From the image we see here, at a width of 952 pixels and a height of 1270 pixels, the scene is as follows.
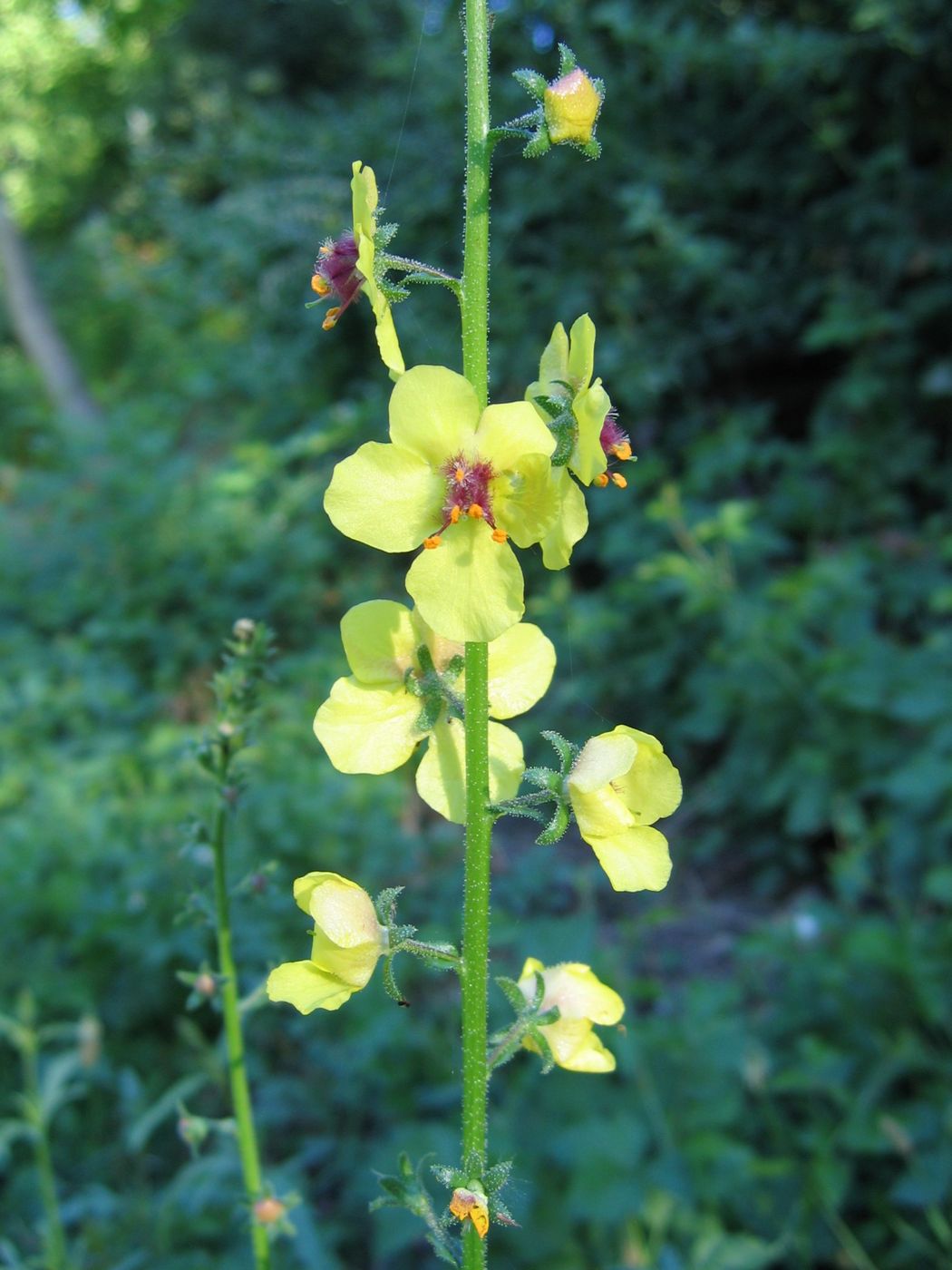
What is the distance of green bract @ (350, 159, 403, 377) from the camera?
1.08 m

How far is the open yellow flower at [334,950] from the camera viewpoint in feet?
3.69

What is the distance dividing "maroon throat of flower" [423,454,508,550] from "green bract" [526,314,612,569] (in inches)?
2.5

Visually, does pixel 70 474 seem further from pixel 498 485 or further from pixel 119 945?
pixel 498 485

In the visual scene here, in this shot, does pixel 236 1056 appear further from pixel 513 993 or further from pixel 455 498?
pixel 455 498

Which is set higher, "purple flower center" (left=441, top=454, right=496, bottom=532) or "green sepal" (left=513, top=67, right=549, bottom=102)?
"green sepal" (left=513, top=67, right=549, bottom=102)

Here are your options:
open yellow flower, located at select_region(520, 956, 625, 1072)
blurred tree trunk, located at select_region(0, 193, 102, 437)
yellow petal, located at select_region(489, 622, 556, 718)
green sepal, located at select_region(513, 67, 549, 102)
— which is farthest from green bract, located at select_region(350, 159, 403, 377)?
blurred tree trunk, located at select_region(0, 193, 102, 437)

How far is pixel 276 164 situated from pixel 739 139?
2.56 metres

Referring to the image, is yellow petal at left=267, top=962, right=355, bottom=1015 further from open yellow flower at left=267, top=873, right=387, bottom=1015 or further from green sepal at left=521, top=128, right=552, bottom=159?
green sepal at left=521, top=128, right=552, bottom=159

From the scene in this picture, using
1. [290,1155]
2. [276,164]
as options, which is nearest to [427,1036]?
[290,1155]

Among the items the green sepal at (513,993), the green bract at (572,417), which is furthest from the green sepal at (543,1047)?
the green bract at (572,417)

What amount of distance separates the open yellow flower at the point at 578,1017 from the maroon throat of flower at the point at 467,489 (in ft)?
1.83

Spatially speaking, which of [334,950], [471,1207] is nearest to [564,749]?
[334,950]

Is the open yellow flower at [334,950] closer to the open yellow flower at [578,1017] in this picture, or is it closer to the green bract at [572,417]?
the open yellow flower at [578,1017]

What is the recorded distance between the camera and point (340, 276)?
121 centimetres
